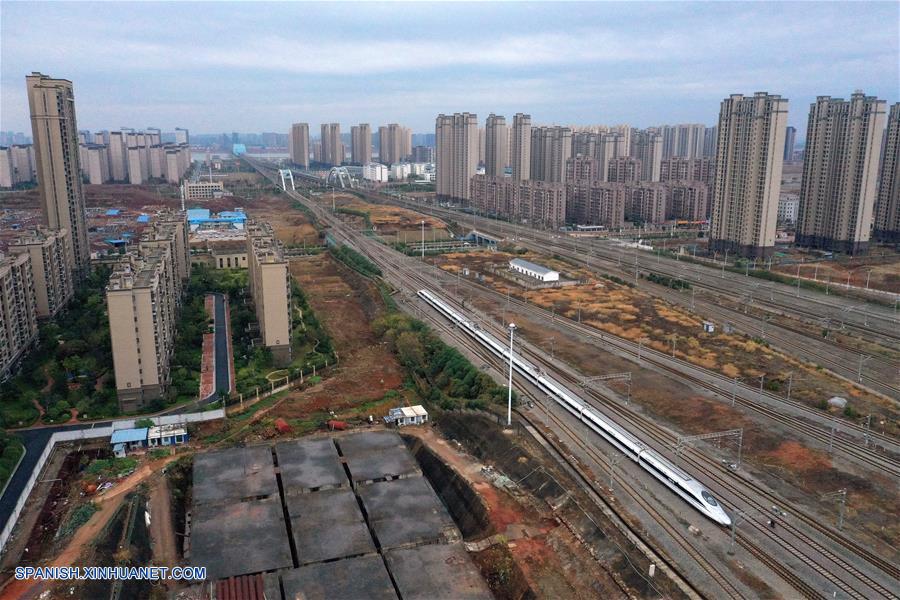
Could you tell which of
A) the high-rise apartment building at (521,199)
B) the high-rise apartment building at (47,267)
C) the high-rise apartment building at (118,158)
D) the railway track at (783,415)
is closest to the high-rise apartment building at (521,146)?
the high-rise apartment building at (521,199)

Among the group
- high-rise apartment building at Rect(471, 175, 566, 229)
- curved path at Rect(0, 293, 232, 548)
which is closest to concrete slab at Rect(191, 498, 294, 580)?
curved path at Rect(0, 293, 232, 548)

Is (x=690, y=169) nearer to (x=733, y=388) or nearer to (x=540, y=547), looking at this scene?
(x=733, y=388)

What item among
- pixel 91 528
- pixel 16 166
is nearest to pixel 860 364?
pixel 91 528

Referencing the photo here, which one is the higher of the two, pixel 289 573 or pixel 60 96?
pixel 60 96

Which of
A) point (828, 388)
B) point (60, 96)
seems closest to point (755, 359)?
point (828, 388)

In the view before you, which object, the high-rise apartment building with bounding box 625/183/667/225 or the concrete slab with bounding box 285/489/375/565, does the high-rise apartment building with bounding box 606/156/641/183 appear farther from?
the concrete slab with bounding box 285/489/375/565

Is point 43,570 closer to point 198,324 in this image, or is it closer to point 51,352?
point 51,352

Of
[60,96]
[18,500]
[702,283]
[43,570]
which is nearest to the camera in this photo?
[43,570]
